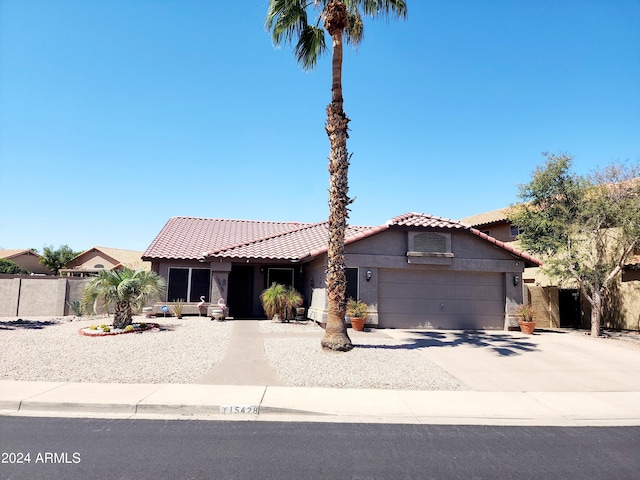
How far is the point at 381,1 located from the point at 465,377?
10.5 meters

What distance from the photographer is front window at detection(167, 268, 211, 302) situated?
A: 19672mm

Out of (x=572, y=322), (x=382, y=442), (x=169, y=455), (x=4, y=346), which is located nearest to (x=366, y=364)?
(x=382, y=442)

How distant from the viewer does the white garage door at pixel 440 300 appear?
16.3m

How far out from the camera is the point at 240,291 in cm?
2097

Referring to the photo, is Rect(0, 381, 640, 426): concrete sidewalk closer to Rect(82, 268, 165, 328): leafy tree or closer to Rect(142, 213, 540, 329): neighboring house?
Rect(82, 268, 165, 328): leafy tree

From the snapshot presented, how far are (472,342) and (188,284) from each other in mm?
12639

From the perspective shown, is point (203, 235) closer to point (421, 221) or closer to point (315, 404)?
point (421, 221)

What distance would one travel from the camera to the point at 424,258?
16281mm

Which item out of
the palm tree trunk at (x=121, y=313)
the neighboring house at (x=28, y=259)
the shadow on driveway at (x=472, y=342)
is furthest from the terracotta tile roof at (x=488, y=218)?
the neighboring house at (x=28, y=259)

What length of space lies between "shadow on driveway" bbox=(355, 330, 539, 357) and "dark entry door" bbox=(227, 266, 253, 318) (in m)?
8.53

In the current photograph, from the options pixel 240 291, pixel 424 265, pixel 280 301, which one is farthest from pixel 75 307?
pixel 424 265

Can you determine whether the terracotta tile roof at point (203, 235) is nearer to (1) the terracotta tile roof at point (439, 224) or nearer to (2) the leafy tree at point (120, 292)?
(2) the leafy tree at point (120, 292)

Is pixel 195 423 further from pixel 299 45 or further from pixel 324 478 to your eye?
pixel 299 45

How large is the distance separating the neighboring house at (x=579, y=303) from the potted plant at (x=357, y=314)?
8.23m
